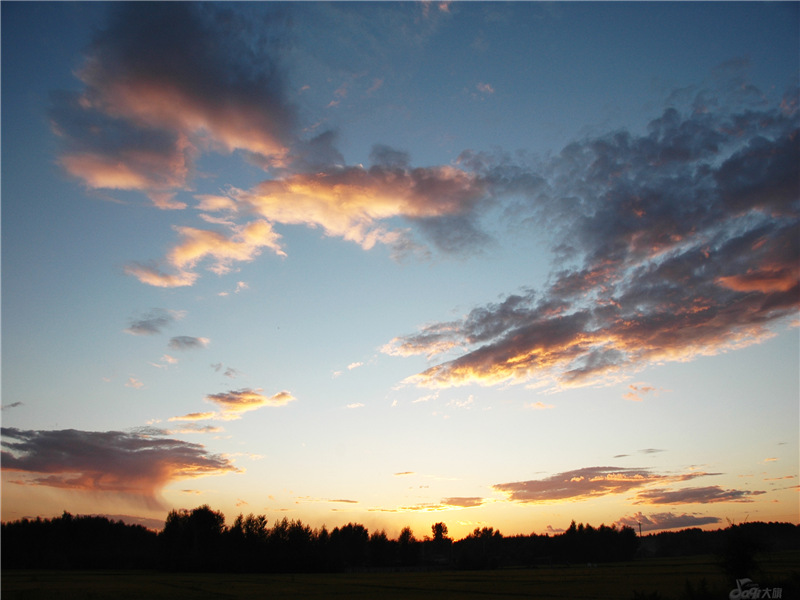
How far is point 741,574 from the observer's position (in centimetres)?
3816

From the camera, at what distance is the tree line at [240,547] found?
135750 mm

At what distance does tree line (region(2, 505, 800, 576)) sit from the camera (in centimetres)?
13575

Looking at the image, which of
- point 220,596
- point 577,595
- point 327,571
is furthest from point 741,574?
point 327,571

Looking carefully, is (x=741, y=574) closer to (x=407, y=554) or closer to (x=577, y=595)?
(x=577, y=595)

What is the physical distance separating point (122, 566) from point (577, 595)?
438 feet

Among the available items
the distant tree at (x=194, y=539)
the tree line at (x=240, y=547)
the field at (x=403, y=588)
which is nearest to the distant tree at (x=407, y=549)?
the tree line at (x=240, y=547)
